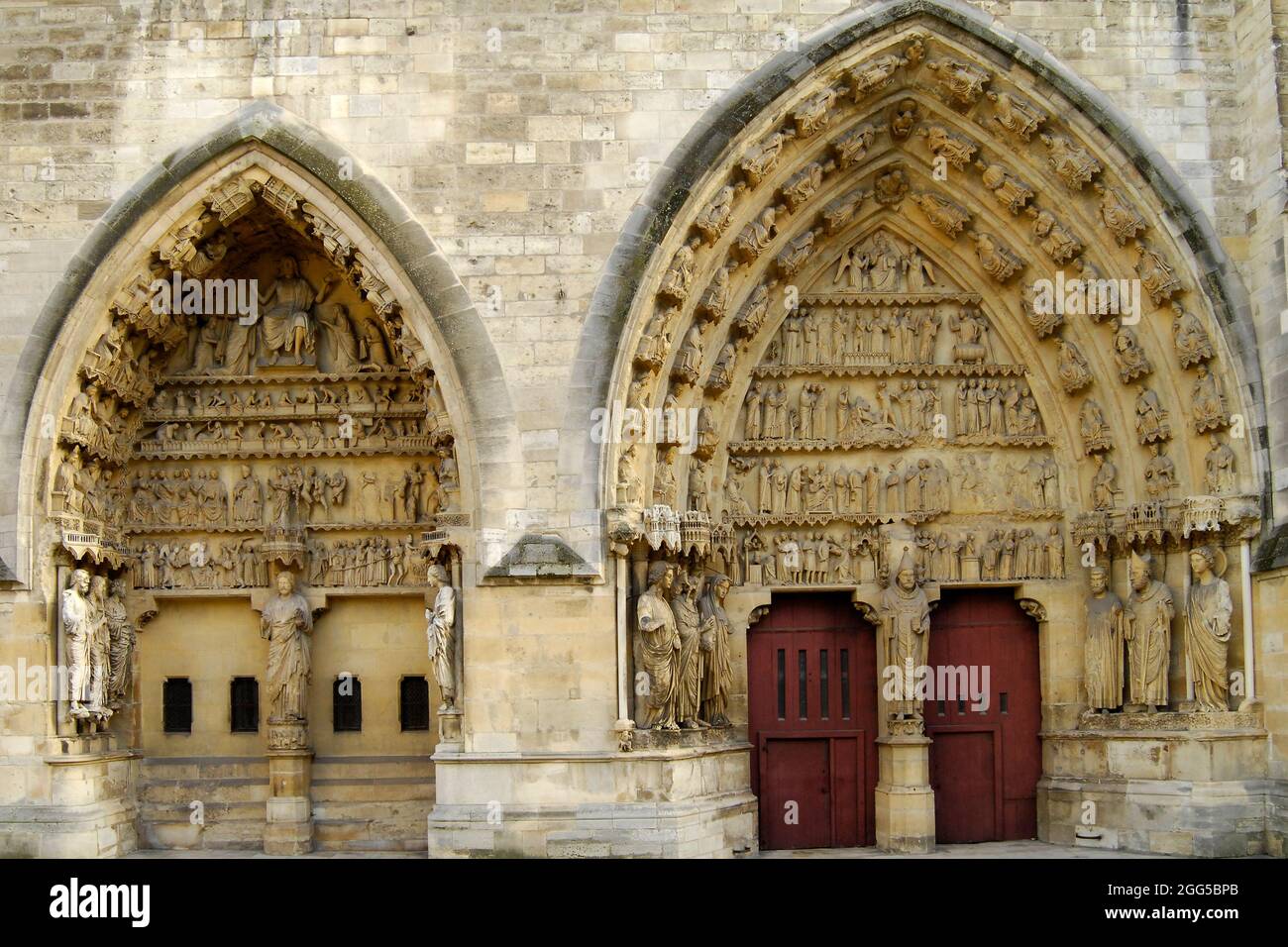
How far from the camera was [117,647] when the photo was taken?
12.5 m

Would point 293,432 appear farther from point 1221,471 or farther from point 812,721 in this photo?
point 1221,471

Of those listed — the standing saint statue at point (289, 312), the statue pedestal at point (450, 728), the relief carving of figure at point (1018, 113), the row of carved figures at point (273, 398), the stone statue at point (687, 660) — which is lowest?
the statue pedestal at point (450, 728)

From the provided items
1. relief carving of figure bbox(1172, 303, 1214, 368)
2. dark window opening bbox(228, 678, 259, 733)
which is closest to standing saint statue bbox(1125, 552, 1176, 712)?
relief carving of figure bbox(1172, 303, 1214, 368)

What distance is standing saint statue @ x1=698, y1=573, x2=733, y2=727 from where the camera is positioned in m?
12.3

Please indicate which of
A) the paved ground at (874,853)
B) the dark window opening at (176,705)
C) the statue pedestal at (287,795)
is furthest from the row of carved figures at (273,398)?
the paved ground at (874,853)

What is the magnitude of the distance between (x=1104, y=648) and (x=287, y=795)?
21.7 feet

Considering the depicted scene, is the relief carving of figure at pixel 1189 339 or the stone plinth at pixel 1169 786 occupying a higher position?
the relief carving of figure at pixel 1189 339

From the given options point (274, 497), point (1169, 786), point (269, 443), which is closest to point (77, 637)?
point (274, 497)

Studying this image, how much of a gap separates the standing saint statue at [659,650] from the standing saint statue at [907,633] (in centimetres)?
203

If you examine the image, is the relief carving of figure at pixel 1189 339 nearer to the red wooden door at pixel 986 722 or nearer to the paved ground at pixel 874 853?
the red wooden door at pixel 986 722

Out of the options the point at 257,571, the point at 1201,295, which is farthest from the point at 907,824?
the point at 257,571

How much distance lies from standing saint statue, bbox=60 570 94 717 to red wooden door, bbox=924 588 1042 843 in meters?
6.68

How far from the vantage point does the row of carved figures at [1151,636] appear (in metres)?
11.9

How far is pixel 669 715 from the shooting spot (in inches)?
467
